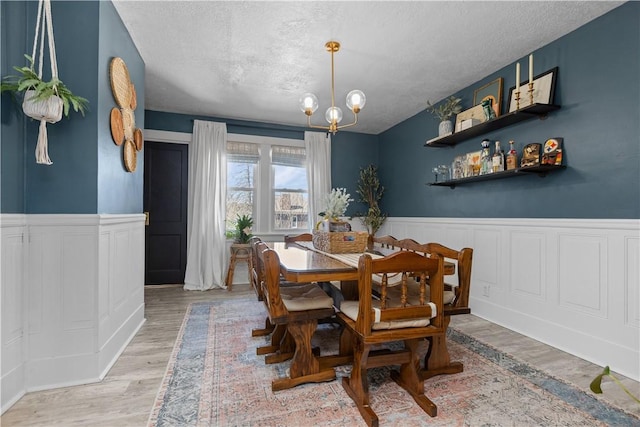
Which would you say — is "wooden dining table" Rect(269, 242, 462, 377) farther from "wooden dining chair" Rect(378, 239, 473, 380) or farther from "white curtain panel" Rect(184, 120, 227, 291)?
"white curtain panel" Rect(184, 120, 227, 291)

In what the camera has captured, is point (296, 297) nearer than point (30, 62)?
No

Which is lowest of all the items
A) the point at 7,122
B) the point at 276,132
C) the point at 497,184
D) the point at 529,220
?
the point at 529,220

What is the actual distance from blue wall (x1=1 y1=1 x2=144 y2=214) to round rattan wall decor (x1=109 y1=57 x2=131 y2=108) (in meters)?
0.06

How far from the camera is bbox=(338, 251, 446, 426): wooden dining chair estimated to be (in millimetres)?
1434

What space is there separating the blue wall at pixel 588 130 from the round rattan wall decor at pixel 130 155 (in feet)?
11.1

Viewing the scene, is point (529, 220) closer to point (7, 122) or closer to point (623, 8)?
point (623, 8)

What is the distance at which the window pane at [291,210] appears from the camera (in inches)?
191

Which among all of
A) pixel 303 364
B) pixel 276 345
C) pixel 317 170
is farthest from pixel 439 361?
pixel 317 170

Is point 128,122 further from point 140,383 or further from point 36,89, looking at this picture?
point 140,383

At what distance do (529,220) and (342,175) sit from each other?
9.84ft

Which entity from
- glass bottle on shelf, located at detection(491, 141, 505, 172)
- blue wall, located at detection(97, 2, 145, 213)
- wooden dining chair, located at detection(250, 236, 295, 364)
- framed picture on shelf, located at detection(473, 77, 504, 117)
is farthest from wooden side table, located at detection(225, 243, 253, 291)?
framed picture on shelf, located at detection(473, 77, 504, 117)

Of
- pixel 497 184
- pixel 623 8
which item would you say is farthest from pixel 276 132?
pixel 623 8

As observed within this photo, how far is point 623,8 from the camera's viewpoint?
207 centimetres

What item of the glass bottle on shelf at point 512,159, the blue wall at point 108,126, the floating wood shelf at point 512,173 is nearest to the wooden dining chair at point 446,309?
the floating wood shelf at point 512,173
